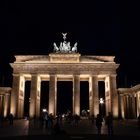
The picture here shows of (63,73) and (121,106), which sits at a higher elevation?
(63,73)

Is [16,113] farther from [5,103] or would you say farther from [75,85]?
[75,85]

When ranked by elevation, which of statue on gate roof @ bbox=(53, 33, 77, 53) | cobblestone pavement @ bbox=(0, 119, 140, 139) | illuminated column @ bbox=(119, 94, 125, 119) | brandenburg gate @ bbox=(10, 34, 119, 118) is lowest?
cobblestone pavement @ bbox=(0, 119, 140, 139)

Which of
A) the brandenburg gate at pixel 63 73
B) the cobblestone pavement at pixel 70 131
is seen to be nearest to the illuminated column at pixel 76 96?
the brandenburg gate at pixel 63 73

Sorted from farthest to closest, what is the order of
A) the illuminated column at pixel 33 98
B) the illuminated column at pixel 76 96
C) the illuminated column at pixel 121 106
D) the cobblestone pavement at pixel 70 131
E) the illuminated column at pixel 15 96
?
the illuminated column at pixel 121 106 < the illuminated column at pixel 76 96 < the illuminated column at pixel 33 98 < the illuminated column at pixel 15 96 < the cobblestone pavement at pixel 70 131

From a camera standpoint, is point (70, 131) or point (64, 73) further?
point (64, 73)

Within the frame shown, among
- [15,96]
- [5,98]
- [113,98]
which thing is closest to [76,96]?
[113,98]

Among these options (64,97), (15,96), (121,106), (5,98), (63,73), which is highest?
(63,73)

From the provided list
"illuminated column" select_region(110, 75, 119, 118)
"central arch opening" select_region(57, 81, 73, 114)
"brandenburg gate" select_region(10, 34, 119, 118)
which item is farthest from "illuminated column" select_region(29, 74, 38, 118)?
"central arch opening" select_region(57, 81, 73, 114)

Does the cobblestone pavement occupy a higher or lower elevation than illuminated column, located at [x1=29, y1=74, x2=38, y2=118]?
lower

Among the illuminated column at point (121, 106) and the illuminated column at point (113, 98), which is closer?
the illuminated column at point (113, 98)

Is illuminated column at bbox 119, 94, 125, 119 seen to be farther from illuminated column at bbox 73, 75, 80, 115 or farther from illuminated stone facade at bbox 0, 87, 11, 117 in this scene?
illuminated stone facade at bbox 0, 87, 11, 117

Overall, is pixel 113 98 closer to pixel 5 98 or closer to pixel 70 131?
pixel 5 98

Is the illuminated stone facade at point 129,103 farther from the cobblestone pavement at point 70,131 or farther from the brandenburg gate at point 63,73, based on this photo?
the cobblestone pavement at point 70,131

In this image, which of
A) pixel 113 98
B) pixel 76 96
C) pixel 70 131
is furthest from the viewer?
pixel 113 98
